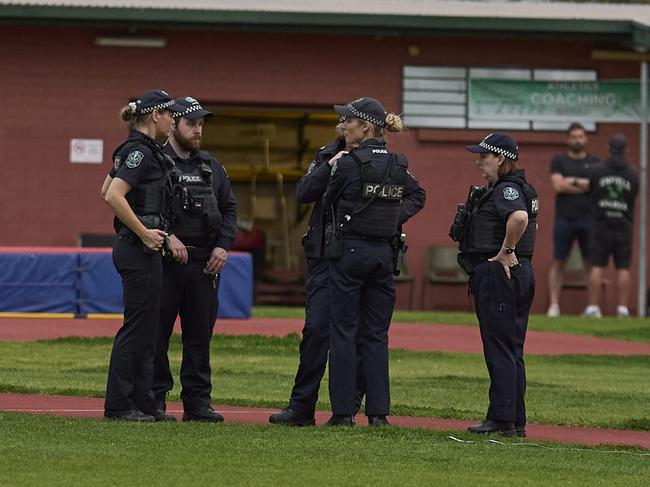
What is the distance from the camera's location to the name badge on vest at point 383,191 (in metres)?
11.0

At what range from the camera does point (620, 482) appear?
30.4ft

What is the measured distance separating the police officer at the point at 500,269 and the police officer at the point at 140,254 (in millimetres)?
2008

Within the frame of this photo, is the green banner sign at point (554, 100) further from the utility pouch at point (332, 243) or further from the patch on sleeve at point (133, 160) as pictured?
the patch on sleeve at point (133, 160)

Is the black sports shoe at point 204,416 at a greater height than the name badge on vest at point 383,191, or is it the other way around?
the name badge on vest at point 383,191

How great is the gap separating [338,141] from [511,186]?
119 centimetres

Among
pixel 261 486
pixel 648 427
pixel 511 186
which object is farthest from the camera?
pixel 648 427

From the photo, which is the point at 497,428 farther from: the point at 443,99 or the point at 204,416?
the point at 443,99

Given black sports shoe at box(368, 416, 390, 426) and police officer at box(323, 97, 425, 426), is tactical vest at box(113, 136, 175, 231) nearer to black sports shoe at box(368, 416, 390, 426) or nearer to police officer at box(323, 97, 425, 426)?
police officer at box(323, 97, 425, 426)

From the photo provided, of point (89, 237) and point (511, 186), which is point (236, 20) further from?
point (511, 186)

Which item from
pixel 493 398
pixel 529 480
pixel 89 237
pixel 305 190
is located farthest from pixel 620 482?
pixel 89 237

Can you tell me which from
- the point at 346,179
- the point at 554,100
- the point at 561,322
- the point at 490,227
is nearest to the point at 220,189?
the point at 346,179

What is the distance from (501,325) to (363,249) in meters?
1.01

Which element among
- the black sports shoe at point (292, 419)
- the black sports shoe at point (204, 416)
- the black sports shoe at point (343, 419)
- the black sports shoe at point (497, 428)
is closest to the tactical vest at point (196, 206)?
the black sports shoe at point (204, 416)

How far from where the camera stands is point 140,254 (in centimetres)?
1084
